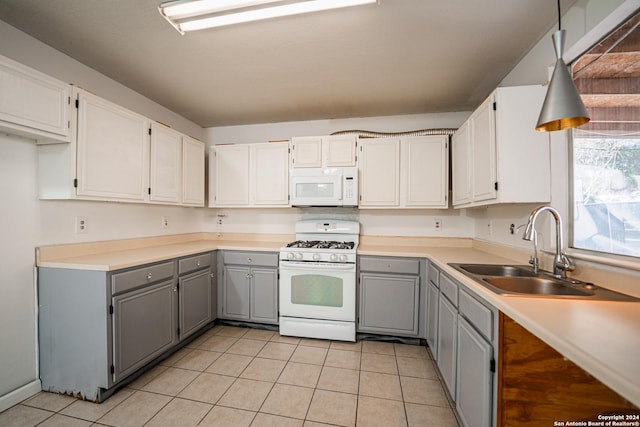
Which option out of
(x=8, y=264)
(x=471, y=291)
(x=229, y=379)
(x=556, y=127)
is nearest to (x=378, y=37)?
(x=556, y=127)

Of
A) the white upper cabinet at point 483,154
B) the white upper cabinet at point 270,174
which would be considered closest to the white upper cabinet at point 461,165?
the white upper cabinet at point 483,154

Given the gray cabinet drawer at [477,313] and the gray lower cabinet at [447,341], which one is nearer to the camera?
the gray cabinet drawer at [477,313]

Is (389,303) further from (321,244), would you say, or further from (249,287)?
(249,287)

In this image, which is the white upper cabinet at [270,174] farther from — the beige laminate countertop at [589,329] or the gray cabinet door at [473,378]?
the gray cabinet door at [473,378]

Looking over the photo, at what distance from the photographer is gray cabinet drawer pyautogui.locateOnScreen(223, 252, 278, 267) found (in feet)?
9.21

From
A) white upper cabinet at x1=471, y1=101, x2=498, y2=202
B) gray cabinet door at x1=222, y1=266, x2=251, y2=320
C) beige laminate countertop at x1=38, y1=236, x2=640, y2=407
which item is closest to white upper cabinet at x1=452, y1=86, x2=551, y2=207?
white upper cabinet at x1=471, y1=101, x2=498, y2=202

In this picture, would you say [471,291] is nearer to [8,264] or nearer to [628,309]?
[628,309]

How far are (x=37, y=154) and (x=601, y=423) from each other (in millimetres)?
3443

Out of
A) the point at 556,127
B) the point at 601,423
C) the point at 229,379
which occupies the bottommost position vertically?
the point at 229,379

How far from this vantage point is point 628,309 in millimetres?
1026

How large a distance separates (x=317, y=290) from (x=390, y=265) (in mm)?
779

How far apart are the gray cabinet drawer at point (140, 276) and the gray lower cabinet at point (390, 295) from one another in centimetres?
176

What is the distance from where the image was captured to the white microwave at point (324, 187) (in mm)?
2850

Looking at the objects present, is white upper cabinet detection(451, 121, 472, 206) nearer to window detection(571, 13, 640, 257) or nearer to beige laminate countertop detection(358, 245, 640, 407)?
window detection(571, 13, 640, 257)
